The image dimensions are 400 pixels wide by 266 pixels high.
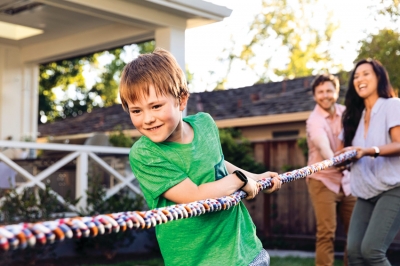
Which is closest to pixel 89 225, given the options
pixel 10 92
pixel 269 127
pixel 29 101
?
pixel 10 92

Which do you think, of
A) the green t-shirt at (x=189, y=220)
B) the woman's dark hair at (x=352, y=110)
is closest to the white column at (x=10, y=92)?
the woman's dark hair at (x=352, y=110)

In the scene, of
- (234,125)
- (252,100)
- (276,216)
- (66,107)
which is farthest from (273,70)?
(276,216)

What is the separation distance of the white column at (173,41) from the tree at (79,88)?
20.4 metres

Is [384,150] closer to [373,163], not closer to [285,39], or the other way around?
[373,163]

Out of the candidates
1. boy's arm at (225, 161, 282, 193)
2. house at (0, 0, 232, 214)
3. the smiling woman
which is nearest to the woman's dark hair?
the smiling woman

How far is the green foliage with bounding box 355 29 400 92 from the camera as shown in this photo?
31.0ft

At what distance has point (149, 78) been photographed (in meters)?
2.15

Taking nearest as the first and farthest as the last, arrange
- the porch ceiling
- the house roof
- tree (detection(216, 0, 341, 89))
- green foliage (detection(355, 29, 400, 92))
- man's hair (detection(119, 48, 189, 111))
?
man's hair (detection(119, 48, 189, 111)), the porch ceiling, green foliage (detection(355, 29, 400, 92)), the house roof, tree (detection(216, 0, 341, 89))

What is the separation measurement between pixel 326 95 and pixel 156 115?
4281mm

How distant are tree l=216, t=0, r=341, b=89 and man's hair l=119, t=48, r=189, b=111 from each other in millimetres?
31482

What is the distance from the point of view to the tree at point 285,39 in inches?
1310

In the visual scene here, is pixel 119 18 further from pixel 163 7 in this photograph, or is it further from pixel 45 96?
pixel 45 96

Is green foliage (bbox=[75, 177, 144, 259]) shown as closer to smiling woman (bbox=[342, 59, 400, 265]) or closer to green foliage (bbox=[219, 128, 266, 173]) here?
green foliage (bbox=[219, 128, 266, 173])

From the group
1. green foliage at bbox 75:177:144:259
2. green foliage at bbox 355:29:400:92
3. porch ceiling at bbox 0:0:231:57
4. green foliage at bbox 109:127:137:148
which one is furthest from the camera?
green foliage at bbox 109:127:137:148
